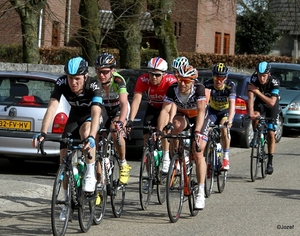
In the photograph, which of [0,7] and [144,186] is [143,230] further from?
[0,7]

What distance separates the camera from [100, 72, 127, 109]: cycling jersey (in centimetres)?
989

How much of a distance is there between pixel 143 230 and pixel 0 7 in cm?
1221

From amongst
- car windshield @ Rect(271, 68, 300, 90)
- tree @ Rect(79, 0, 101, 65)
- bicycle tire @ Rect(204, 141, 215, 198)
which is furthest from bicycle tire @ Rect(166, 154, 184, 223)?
car windshield @ Rect(271, 68, 300, 90)

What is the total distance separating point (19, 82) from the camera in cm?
1217

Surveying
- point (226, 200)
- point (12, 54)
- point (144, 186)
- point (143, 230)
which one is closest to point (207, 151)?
point (226, 200)

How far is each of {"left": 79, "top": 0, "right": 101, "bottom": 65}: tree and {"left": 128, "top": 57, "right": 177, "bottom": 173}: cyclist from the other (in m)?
10.3

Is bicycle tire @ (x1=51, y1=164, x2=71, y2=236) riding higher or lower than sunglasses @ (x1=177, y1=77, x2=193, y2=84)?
lower

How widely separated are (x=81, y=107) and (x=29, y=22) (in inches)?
578

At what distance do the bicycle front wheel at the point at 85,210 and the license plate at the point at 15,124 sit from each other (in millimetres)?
3566

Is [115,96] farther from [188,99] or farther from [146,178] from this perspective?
[146,178]

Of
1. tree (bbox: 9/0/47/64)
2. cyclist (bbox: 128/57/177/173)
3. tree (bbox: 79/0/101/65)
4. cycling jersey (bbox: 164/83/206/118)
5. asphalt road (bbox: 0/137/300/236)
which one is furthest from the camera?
tree (bbox: 79/0/101/65)

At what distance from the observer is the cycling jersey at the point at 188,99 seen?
9.62 metres

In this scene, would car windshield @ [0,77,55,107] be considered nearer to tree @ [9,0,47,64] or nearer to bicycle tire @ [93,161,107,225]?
bicycle tire @ [93,161,107,225]

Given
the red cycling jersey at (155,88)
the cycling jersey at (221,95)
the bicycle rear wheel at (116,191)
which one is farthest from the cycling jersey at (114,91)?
the cycling jersey at (221,95)
